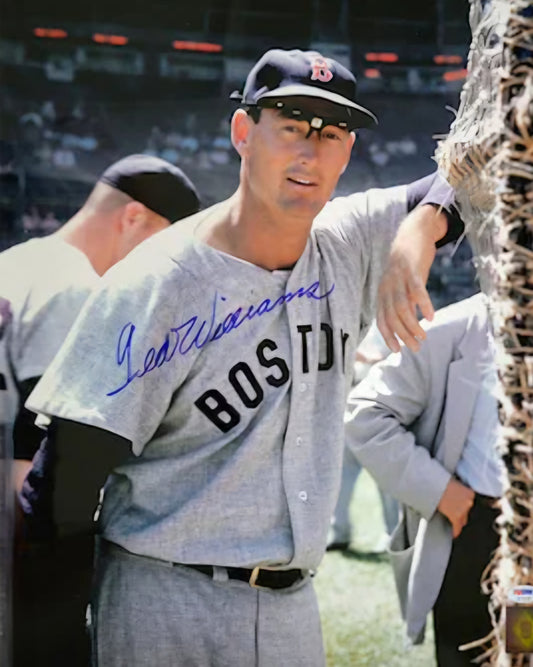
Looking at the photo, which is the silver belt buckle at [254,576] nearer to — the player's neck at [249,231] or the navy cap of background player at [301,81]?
the player's neck at [249,231]

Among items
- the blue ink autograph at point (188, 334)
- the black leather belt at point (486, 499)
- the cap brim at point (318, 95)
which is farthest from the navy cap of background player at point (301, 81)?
the black leather belt at point (486, 499)

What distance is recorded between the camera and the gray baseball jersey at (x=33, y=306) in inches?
73.7

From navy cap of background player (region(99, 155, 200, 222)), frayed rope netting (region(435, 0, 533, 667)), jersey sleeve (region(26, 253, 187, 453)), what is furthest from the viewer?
navy cap of background player (region(99, 155, 200, 222))

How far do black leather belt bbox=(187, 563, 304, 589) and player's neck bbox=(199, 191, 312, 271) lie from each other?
635mm

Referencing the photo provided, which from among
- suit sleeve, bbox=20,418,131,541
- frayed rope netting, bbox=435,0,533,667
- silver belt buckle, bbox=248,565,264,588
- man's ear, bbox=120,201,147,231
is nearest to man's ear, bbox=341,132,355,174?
frayed rope netting, bbox=435,0,533,667

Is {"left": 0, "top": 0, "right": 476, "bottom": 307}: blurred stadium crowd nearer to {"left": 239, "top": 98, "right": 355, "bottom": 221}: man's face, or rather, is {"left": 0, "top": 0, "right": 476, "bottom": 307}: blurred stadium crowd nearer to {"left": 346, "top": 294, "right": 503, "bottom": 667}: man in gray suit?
{"left": 239, "top": 98, "right": 355, "bottom": 221}: man's face

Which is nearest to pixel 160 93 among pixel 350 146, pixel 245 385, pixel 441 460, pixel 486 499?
pixel 350 146

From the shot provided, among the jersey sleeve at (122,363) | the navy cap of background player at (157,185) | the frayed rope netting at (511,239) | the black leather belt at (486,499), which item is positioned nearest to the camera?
the frayed rope netting at (511,239)

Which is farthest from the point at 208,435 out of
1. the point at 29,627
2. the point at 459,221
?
the point at 459,221

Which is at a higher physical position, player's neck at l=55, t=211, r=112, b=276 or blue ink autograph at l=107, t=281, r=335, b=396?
player's neck at l=55, t=211, r=112, b=276

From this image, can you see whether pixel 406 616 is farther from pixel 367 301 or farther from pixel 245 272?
pixel 245 272

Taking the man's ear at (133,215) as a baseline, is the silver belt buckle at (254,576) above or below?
below

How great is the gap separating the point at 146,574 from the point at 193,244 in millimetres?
697

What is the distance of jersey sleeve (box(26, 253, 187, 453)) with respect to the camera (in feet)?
5.97
